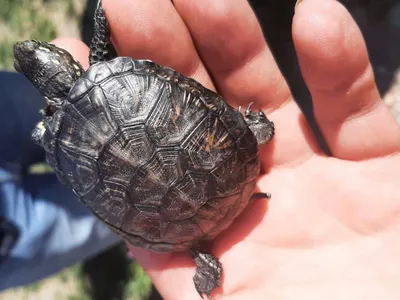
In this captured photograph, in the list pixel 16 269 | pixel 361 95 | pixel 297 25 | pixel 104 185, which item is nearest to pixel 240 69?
pixel 297 25

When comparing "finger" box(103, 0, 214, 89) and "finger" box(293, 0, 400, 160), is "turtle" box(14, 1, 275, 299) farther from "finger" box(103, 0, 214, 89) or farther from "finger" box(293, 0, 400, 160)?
"finger" box(293, 0, 400, 160)

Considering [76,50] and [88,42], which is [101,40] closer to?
[76,50]

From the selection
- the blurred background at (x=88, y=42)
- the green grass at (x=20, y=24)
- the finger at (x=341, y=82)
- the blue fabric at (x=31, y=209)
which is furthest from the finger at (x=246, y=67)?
the green grass at (x=20, y=24)

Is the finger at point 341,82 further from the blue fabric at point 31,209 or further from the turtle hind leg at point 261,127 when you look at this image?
the blue fabric at point 31,209

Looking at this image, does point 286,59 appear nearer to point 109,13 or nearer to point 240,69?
point 240,69

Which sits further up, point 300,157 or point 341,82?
point 341,82

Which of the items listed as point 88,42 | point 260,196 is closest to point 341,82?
point 260,196

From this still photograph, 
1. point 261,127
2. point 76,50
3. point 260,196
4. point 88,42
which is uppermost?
point 76,50
